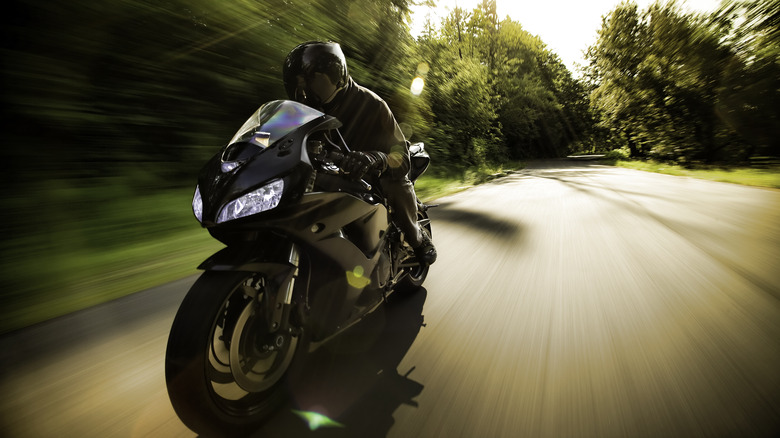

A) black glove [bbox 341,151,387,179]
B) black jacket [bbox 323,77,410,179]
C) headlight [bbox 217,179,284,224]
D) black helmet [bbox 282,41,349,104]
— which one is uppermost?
black helmet [bbox 282,41,349,104]

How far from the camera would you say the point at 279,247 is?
5.50 feet

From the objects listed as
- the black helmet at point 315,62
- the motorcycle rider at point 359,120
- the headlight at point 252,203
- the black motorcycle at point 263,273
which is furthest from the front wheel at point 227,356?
the black helmet at point 315,62

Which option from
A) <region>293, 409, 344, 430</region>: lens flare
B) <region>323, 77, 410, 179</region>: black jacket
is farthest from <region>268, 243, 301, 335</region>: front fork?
<region>323, 77, 410, 179</region>: black jacket

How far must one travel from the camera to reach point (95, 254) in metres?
3.60

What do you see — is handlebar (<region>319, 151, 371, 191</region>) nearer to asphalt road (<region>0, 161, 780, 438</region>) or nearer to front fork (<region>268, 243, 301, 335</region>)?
front fork (<region>268, 243, 301, 335</region>)

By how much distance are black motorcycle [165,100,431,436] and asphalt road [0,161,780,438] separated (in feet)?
0.77

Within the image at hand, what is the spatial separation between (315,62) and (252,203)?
91 centimetres

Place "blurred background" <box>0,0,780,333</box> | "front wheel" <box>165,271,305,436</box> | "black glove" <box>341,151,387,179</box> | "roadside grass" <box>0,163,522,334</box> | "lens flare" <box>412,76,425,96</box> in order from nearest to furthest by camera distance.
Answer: "front wheel" <box>165,271,305,436</box>
"black glove" <box>341,151,387,179</box>
"roadside grass" <box>0,163,522,334</box>
"blurred background" <box>0,0,780,333</box>
"lens flare" <box>412,76,425,96</box>

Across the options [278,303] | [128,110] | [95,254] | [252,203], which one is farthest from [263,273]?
[128,110]

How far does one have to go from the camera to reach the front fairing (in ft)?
5.07

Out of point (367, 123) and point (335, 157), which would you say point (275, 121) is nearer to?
point (335, 157)

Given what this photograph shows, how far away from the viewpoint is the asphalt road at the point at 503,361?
1648 mm

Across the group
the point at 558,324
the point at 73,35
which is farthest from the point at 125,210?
the point at 558,324

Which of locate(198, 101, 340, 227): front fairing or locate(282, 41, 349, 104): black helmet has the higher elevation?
locate(282, 41, 349, 104): black helmet
